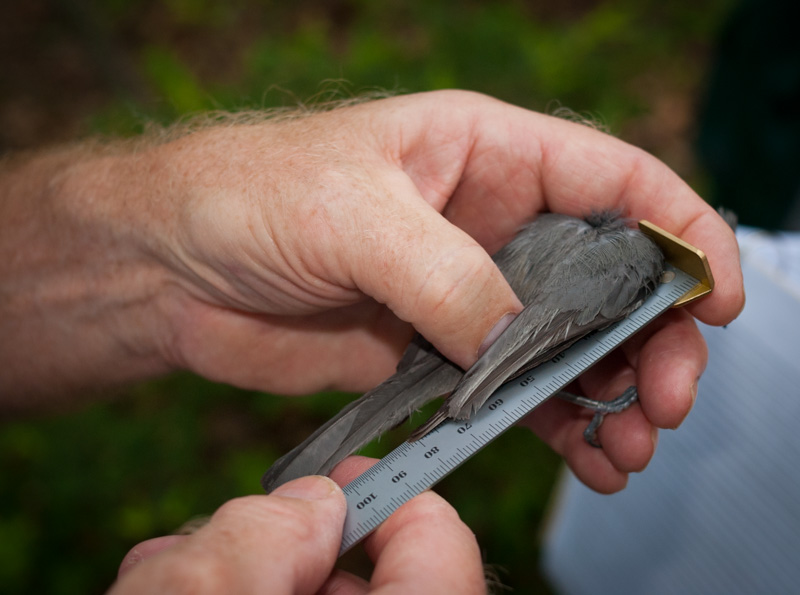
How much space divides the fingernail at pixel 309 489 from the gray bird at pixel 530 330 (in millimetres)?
229

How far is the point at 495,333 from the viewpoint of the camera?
66.2 inches

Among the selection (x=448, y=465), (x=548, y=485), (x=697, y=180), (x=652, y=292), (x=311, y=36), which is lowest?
(x=548, y=485)

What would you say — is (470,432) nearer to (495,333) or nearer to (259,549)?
(495,333)

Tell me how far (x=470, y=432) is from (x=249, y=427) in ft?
9.24

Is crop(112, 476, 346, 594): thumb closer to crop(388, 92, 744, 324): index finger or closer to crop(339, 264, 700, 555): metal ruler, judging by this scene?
crop(339, 264, 700, 555): metal ruler

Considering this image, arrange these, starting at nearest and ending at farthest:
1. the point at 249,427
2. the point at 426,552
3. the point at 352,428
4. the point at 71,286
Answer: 1. the point at 426,552
2. the point at 352,428
3. the point at 71,286
4. the point at 249,427

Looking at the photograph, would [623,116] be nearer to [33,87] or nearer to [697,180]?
[697,180]

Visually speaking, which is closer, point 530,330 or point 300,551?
point 300,551

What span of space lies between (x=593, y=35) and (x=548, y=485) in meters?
3.76

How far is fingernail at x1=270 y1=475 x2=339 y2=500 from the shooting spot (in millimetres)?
1333

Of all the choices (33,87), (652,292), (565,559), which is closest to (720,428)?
(652,292)

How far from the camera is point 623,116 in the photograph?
4.93 m

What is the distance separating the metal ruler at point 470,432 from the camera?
145 centimetres

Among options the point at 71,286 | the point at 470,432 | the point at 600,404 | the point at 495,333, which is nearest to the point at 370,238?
the point at 495,333
